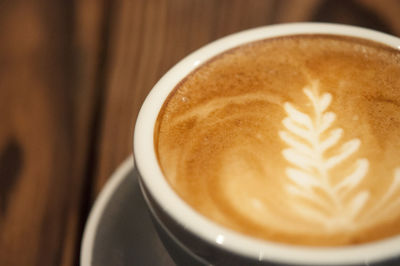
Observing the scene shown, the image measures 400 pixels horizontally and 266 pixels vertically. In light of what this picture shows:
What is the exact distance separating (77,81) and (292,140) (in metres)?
0.61

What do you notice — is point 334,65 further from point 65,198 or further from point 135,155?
point 65,198

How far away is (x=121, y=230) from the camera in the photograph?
0.82 meters

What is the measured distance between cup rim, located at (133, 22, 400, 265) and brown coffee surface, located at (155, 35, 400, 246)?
0.01m

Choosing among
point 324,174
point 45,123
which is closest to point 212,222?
point 324,174

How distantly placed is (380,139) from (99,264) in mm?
478

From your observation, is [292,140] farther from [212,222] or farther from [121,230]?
[121,230]

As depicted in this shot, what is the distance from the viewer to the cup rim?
488 mm

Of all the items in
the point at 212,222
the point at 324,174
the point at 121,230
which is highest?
the point at 324,174

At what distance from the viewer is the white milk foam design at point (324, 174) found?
546 millimetres

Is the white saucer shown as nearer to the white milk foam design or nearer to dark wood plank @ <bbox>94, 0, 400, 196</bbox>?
dark wood plank @ <bbox>94, 0, 400, 196</bbox>

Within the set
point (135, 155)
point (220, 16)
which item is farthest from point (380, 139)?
point (220, 16)

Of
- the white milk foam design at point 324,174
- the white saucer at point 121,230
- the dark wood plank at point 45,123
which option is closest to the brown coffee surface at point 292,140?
the white milk foam design at point 324,174

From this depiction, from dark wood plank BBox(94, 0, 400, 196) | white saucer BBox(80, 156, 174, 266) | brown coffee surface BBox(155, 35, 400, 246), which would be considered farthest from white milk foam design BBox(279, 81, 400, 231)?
dark wood plank BBox(94, 0, 400, 196)

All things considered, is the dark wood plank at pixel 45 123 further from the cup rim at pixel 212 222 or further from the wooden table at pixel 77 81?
the cup rim at pixel 212 222
